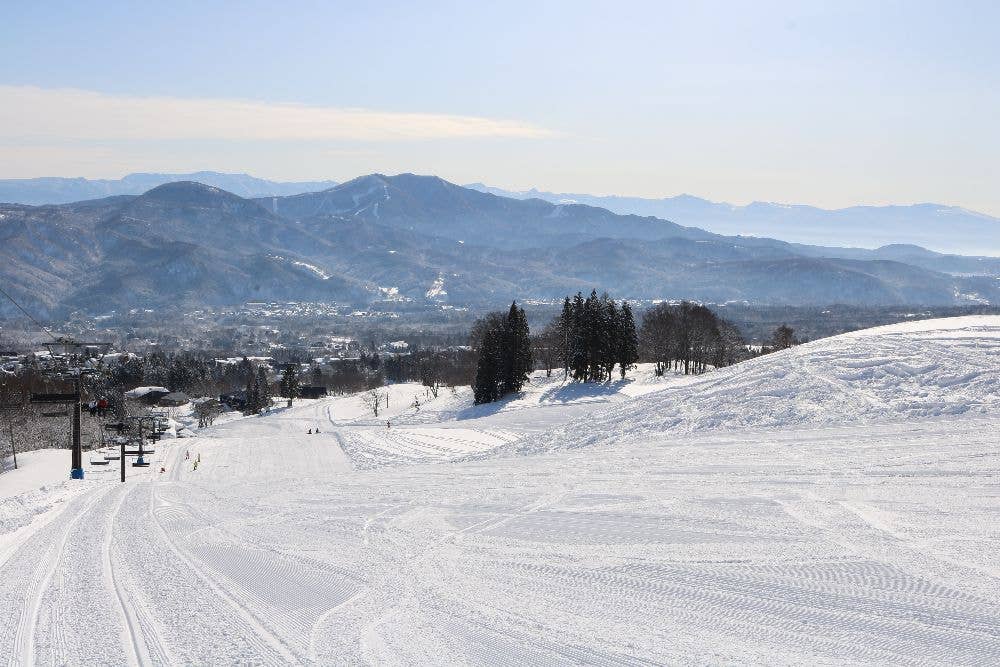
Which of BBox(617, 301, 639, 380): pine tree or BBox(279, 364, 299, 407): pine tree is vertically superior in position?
BBox(617, 301, 639, 380): pine tree

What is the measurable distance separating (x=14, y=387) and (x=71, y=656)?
9761cm

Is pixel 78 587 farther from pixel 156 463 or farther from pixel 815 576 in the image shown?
pixel 156 463

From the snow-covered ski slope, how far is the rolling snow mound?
0.56ft

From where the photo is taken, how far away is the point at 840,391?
22750mm

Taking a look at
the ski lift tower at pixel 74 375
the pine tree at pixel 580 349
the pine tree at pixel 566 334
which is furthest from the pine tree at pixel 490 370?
the ski lift tower at pixel 74 375

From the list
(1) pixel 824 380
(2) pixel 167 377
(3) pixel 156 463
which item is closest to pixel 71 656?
(1) pixel 824 380

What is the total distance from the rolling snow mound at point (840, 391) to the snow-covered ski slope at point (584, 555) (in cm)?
17

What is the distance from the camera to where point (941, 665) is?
6.61m

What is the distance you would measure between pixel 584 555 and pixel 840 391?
619 inches

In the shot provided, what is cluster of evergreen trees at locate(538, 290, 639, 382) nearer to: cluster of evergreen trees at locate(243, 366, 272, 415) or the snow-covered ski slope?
the snow-covered ski slope

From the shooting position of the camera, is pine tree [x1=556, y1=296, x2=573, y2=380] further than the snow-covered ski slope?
Yes

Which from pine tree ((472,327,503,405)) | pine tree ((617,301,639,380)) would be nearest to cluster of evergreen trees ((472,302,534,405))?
pine tree ((472,327,503,405))

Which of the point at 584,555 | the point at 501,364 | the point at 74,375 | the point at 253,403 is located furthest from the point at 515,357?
the point at 584,555

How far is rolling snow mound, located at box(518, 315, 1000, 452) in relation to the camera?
67.7 ft
